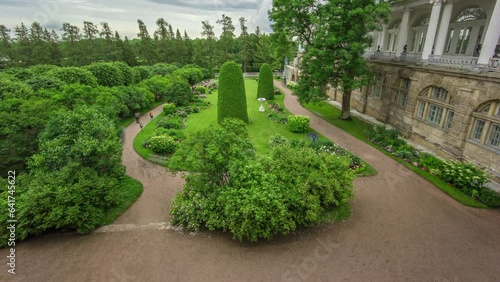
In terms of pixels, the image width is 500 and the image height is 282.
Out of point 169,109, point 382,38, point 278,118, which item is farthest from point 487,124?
point 169,109

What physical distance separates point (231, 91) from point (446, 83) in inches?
629

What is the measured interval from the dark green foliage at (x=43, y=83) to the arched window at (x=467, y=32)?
34.5 meters

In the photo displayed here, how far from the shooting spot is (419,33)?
952 inches

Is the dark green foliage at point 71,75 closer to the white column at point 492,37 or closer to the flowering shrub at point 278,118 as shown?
the flowering shrub at point 278,118

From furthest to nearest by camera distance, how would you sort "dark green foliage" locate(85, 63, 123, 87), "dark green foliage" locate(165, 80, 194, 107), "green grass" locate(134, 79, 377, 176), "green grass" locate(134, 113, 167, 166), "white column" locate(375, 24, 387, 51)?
"dark green foliage" locate(165, 80, 194, 107) → "dark green foliage" locate(85, 63, 123, 87) → "white column" locate(375, 24, 387, 51) → "green grass" locate(134, 79, 377, 176) → "green grass" locate(134, 113, 167, 166)

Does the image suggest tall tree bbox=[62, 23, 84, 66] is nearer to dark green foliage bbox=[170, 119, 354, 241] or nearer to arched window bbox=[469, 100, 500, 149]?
dark green foliage bbox=[170, 119, 354, 241]

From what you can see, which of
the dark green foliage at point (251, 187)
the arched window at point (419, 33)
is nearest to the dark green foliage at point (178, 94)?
the dark green foliage at point (251, 187)

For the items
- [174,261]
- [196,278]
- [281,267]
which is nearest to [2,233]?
[174,261]

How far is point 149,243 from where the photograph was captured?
10.2m

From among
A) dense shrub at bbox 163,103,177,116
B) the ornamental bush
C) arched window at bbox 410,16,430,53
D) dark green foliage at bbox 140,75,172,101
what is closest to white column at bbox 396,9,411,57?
arched window at bbox 410,16,430,53

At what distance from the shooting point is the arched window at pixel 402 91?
69.5 ft

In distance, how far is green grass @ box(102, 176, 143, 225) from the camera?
11.8 meters

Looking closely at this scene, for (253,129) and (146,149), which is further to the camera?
(253,129)

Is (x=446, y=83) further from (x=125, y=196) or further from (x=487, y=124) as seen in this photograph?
(x=125, y=196)
